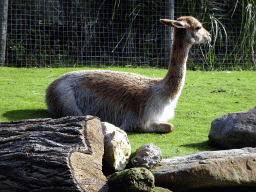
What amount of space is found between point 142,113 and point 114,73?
0.76 metres

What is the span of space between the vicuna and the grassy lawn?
25 centimetres

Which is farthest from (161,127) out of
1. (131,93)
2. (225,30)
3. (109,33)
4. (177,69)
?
(225,30)

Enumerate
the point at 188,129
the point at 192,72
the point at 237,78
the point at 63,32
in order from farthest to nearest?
the point at 63,32 → the point at 192,72 → the point at 237,78 → the point at 188,129

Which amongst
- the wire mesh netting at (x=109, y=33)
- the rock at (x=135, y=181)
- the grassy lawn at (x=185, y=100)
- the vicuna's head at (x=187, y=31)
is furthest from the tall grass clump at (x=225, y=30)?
the rock at (x=135, y=181)

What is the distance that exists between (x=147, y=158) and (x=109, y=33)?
6.99 m

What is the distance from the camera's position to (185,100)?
6043 millimetres

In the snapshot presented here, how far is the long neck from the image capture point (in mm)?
4422

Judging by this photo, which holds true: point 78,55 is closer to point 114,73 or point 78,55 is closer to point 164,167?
point 114,73

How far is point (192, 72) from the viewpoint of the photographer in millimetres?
8352

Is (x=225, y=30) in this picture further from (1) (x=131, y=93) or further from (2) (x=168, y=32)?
(1) (x=131, y=93)

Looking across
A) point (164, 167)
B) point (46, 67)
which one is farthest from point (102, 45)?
point (164, 167)

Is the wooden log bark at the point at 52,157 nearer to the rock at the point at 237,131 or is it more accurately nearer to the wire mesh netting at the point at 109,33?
the rock at the point at 237,131

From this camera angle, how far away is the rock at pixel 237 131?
143 inches

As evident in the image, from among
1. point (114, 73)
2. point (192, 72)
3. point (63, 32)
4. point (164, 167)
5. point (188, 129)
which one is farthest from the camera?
point (63, 32)
